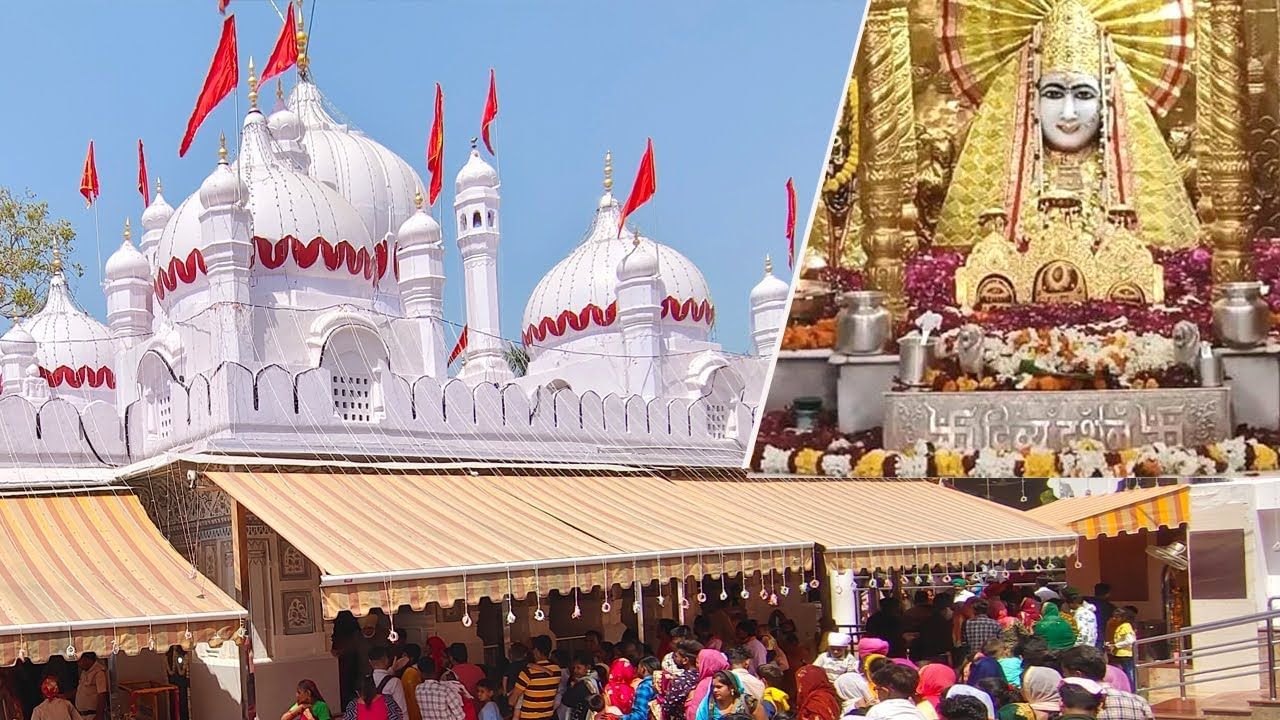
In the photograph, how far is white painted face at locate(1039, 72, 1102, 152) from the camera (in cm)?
418

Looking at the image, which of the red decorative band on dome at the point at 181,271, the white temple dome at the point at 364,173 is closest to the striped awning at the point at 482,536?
the red decorative band on dome at the point at 181,271

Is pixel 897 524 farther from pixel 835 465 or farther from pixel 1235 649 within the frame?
pixel 835 465

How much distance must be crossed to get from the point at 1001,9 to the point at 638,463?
11.2 metres

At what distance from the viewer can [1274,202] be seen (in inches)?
154

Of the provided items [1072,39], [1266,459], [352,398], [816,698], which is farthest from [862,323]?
[352,398]

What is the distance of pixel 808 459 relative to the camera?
4.19 m

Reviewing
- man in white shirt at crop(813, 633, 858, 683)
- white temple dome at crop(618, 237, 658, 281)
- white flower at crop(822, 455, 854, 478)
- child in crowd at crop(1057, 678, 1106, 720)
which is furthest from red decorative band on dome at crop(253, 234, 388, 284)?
white flower at crop(822, 455, 854, 478)

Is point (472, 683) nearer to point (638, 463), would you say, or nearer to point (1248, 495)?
point (638, 463)

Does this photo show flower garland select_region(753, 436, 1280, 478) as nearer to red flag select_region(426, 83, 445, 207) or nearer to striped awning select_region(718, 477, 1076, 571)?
striped awning select_region(718, 477, 1076, 571)

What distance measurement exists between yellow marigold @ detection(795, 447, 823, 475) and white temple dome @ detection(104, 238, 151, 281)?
16.2 m

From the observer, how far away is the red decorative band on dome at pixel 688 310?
2138 centimetres

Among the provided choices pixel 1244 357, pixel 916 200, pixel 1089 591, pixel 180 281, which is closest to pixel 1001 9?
pixel 916 200

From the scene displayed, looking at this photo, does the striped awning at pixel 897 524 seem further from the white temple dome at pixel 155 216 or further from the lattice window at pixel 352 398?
the white temple dome at pixel 155 216

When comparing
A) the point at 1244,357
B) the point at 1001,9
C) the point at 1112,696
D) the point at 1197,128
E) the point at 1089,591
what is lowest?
the point at 1089,591
